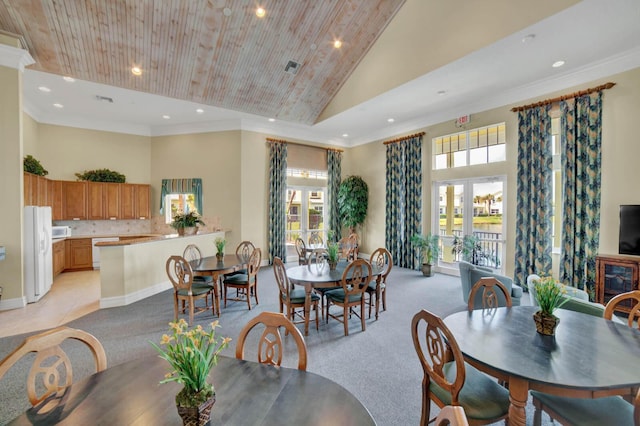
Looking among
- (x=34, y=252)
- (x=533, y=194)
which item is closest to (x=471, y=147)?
(x=533, y=194)

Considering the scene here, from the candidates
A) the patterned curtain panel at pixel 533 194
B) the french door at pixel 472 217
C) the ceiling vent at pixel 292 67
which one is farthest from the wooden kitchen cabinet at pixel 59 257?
the patterned curtain panel at pixel 533 194

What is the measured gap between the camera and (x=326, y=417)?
107 centimetres

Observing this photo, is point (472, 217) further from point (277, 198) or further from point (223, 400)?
point (223, 400)

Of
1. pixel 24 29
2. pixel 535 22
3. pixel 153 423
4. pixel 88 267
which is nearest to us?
pixel 153 423

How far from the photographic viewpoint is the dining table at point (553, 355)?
1.35m

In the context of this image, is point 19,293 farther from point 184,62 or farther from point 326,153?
point 326,153

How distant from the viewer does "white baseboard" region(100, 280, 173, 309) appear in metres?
4.36

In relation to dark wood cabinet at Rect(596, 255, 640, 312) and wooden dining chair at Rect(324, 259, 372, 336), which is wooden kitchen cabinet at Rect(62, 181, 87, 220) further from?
dark wood cabinet at Rect(596, 255, 640, 312)

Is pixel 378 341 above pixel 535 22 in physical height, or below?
below

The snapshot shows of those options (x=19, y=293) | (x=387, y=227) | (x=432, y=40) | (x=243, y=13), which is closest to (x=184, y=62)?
(x=243, y=13)

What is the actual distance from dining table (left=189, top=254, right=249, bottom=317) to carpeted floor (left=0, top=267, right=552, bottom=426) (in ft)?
1.60

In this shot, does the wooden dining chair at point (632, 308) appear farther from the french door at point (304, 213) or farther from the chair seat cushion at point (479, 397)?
the french door at point (304, 213)

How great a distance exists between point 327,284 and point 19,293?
4998 millimetres

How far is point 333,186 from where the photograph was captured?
8.73 m
